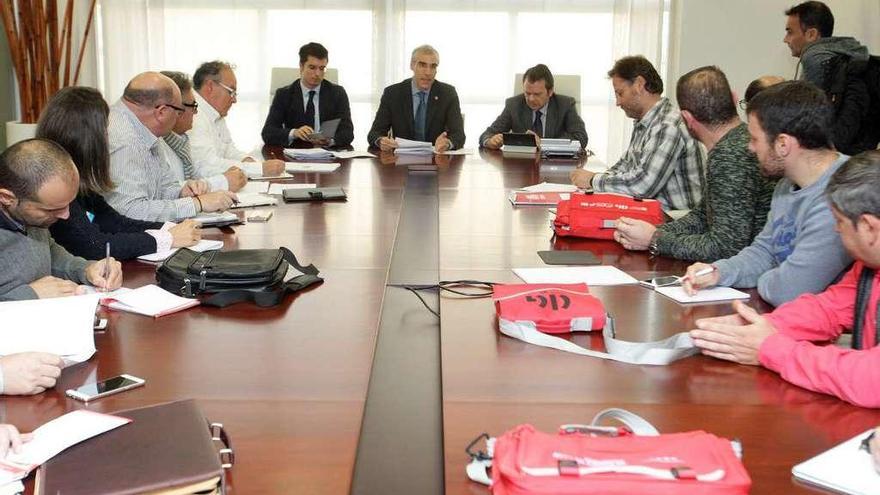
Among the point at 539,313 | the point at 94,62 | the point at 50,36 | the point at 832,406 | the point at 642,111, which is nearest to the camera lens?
the point at 832,406

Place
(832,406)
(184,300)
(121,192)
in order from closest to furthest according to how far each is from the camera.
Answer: (832,406), (184,300), (121,192)

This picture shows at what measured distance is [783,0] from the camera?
712cm

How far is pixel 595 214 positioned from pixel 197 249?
4.39ft

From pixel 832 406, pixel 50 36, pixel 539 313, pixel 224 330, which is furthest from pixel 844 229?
pixel 50 36

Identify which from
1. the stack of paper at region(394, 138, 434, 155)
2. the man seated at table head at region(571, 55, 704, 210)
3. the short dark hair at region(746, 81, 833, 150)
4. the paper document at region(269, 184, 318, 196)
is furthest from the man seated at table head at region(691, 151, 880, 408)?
the stack of paper at region(394, 138, 434, 155)

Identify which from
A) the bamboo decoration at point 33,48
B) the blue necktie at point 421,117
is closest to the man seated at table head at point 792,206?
the blue necktie at point 421,117

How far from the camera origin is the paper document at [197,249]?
2896 mm

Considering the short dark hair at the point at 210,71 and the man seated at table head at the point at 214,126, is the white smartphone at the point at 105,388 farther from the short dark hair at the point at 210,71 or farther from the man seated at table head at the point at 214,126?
the short dark hair at the point at 210,71

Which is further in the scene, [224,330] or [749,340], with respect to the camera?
[224,330]

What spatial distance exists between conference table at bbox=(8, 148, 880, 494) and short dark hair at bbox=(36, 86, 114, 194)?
13.2 inches

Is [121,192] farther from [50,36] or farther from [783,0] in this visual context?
[783,0]

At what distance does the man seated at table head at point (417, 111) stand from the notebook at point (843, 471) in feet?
16.5

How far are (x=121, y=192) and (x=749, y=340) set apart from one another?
233 cm

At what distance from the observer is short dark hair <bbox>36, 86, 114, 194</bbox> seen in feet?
9.25
